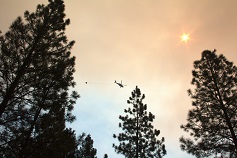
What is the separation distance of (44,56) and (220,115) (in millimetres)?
11201

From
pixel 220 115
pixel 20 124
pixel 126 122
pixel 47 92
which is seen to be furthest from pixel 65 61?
pixel 126 122

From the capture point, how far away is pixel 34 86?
9906 mm

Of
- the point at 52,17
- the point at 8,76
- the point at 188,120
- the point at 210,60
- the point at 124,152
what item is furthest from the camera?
the point at 124,152

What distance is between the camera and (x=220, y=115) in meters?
12.6

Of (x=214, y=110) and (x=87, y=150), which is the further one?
(x=87, y=150)

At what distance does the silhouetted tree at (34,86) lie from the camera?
9359 mm

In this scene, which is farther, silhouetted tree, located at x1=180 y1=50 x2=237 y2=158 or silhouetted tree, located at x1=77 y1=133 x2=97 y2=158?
silhouetted tree, located at x1=77 y1=133 x2=97 y2=158

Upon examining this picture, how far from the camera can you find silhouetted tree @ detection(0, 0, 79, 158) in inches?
368

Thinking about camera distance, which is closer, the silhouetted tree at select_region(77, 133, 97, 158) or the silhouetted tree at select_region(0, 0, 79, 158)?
the silhouetted tree at select_region(0, 0, 79, 158)

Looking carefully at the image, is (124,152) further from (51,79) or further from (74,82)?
(51,79)

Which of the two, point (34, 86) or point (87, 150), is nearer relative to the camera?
point (34, 86)

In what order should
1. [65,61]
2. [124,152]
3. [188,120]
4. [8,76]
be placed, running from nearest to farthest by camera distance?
[8,76] < [65,61] < [188,120] < [124,152]

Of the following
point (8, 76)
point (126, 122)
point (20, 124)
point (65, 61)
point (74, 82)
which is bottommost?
point (20, 124)

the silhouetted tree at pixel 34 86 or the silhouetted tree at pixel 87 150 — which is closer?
the silhouetted tree at pixel 34 86
